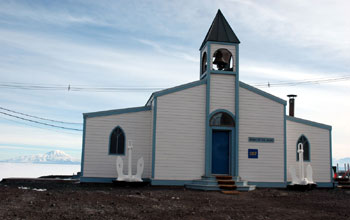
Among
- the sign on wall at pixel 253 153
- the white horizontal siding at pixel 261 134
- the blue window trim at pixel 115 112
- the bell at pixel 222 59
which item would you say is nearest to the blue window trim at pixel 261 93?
the white horizontal siding at pixel 261 134

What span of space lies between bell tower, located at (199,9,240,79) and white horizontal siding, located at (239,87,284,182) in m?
1.58

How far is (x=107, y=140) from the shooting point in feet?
57.3

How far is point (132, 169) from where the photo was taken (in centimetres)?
1761

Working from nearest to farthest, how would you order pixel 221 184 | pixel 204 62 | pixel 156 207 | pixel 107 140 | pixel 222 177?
pixel 156 207 → pixel 221 184 → pixel 222 177 → pixel 107 140 → pixel 204 62

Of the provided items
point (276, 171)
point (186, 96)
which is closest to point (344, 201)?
point (276, 171)

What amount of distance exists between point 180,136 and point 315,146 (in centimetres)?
718

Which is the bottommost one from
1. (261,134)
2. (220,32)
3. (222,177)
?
Result: (222,177)

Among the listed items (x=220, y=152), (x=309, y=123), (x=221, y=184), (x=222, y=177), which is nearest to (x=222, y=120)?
(x=220, y=152)

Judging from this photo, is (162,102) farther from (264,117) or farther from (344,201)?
(344,201)

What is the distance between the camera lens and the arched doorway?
1739cm

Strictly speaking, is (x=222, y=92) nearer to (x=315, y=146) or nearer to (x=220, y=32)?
(x=220, y=32)

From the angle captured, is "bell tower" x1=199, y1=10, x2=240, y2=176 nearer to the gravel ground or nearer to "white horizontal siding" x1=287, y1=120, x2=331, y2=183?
"white horizontal siding" x1=287, y1=120, x2=331, y2=183

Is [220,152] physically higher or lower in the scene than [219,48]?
lower

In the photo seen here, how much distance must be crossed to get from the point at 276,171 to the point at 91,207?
413 inches
